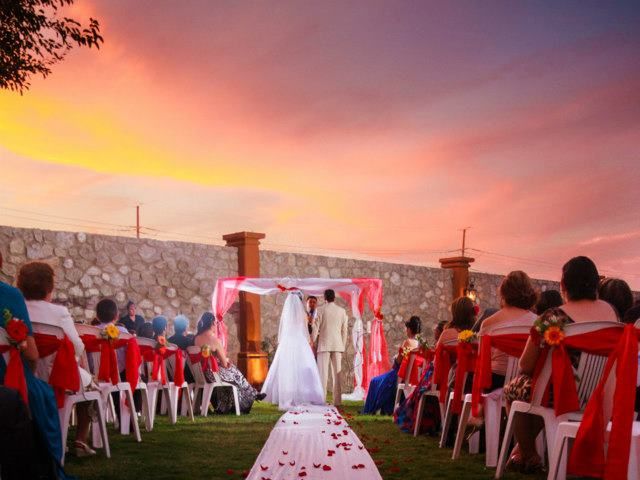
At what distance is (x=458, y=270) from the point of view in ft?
52.6

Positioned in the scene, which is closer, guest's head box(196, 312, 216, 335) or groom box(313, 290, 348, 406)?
guest's head box(196, 312, 216, 335)

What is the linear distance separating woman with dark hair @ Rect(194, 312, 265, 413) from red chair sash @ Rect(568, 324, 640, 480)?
577 centimetres

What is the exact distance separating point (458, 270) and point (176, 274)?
261 inches

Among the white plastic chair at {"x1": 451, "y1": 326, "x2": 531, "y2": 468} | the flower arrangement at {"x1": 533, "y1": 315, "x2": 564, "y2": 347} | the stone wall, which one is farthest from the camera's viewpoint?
the stone wall

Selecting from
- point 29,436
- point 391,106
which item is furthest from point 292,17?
point 29,436

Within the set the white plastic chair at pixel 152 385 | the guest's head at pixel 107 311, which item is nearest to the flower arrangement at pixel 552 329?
the guest's head at pixel 107 311

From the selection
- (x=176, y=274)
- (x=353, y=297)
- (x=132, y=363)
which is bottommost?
(x=132, y=363)

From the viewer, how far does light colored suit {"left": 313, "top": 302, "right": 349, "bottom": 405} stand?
1095 cm

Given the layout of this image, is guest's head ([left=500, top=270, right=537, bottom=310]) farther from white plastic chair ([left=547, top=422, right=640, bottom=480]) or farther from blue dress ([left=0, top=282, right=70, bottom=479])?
blue dress ([left=0, top=282, right=70, bottom=479])

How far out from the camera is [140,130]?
12.0m

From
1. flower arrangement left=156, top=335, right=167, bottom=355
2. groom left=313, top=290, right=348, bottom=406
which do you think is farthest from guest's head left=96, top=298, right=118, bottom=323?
groom left=313, top=290, right=348, bottom=406

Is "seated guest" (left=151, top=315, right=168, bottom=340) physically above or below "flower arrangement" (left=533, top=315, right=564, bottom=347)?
below

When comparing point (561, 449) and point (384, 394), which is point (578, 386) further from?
point (384, 394)

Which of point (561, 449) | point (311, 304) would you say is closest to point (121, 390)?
point (561, 449)
